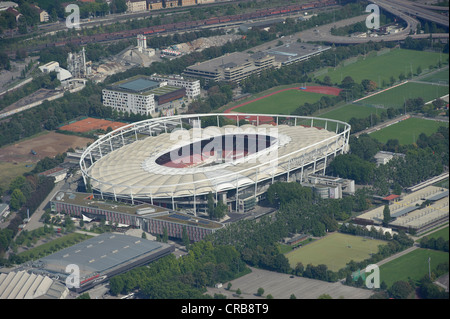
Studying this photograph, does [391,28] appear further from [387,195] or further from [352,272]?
[352,272]

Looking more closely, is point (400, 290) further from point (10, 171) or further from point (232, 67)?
point (232, 67)

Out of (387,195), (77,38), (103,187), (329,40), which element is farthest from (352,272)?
(77,38)

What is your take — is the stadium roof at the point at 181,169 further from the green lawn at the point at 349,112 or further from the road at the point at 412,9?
the road at the point at 412,9

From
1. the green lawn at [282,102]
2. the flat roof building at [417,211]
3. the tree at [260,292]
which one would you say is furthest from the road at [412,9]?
the tree at [260,292]

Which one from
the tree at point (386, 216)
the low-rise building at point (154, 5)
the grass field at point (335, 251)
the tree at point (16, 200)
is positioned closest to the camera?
the grass field at point (335, 251)

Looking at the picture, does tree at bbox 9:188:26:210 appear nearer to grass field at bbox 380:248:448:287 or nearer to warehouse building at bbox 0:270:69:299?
warehouse building at bbox 0:270:69:299
